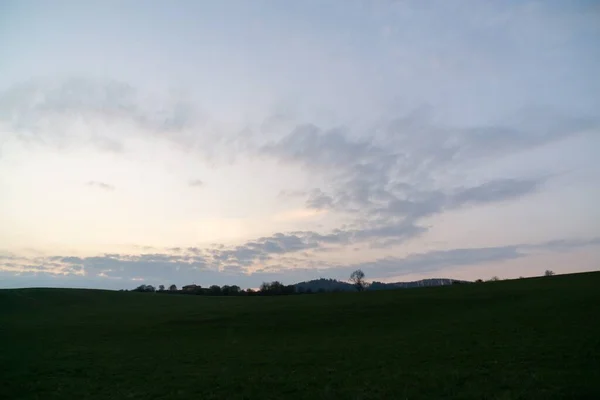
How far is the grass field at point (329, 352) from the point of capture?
20.5 metres

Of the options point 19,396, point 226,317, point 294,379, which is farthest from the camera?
point 226,317

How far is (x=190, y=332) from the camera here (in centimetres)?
4700

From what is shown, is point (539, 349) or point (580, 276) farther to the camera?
point (580, 276)

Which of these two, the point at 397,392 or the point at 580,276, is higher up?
the point at 580,276

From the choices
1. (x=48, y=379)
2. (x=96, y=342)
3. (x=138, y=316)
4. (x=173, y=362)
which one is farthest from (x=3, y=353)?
(x=138, y=316)

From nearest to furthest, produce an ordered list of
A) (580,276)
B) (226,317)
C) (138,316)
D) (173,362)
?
(173,362), (226,317), (138,316), (580,276)

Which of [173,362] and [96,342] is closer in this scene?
[173,362]

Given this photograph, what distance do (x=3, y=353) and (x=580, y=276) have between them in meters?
78.5

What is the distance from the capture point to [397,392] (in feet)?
63.8

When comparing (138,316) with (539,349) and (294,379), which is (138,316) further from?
(539,349)

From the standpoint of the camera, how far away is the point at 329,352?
3078cm

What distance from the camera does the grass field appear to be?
20.5 metres

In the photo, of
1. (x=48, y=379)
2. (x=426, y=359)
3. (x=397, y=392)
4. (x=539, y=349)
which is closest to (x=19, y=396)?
(x=48, y=379)

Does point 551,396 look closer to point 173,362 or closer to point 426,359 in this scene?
point 426,359
